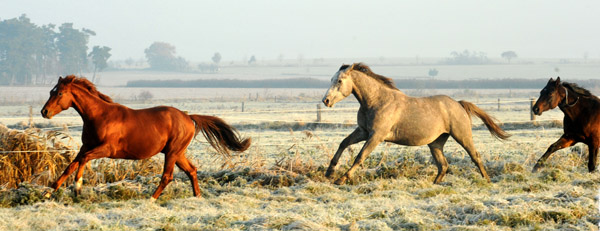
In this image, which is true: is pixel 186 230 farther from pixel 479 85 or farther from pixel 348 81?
pixel 479 85

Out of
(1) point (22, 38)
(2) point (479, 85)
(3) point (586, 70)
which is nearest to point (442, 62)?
(3) point (586, 70)

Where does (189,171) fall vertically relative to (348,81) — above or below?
below

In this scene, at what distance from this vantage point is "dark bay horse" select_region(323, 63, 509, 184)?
920 cm

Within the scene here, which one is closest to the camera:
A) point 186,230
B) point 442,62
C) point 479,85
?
point 186,230

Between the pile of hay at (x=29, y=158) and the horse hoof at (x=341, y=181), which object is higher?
the pile of hay at (x=29, y=158)

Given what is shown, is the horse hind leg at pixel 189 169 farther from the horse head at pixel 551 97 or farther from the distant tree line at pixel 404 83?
the distant tree line at pixel 404 83

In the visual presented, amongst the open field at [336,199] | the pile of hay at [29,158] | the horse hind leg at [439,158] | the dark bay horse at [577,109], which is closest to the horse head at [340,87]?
the open field at [336,199]

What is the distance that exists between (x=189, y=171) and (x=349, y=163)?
347cm

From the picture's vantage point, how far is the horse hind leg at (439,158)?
991 centimetres

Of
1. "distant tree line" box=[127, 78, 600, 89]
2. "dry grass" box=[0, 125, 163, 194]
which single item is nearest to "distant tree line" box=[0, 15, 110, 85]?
"distant tree line" box=[127, 78, 600, 89]

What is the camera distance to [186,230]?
6430 millimetres

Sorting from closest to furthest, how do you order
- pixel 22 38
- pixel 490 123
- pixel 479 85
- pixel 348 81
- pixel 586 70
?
pixel 348 81, pixel 490 123, pixel 479 85, pixel 22 38, pixel 586 70

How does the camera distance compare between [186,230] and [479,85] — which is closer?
[186,230]

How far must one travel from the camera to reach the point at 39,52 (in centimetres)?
9800
